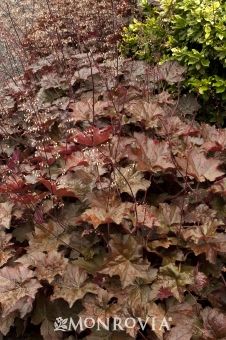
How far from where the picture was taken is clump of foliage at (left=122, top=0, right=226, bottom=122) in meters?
3.53

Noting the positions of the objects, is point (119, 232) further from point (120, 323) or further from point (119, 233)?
point (120, 323)

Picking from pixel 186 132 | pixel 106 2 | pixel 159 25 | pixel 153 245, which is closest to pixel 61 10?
pixel 106 2

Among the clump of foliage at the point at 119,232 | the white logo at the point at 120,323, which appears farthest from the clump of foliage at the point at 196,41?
the white logo at the point at 120,323

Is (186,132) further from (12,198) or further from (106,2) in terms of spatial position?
(106,2)

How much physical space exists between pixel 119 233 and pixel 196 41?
1977 mm

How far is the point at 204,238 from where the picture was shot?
2326 mm

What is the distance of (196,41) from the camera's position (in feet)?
12.1

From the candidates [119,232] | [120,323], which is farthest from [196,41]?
[120,323]

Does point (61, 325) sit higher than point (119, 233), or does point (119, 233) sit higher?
point (119, 233)

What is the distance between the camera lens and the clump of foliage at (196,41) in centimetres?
353

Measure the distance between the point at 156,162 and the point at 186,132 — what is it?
0.50 meters

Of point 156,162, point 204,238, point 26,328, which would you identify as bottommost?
point 26,328

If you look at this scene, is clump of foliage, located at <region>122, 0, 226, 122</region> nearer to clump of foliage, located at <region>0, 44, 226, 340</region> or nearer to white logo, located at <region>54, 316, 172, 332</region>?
clump of foliage, located at <region>0, 44, 226, 340</region>

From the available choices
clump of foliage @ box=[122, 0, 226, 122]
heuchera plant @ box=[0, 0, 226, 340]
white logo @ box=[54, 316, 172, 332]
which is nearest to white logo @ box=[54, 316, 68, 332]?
heuchera plant @ box=[0, 0, 226, 340]
